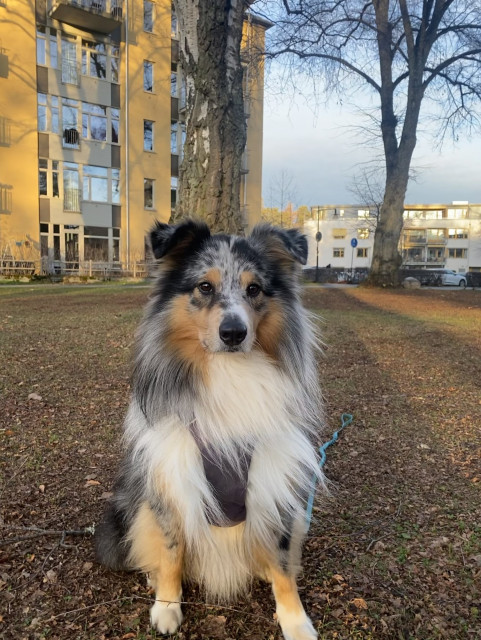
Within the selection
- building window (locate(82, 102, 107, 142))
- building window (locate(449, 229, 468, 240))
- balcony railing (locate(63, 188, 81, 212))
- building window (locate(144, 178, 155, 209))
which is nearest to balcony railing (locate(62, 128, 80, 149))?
building window (locate(82, 102, 107, 142))

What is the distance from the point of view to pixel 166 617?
7.75 feet

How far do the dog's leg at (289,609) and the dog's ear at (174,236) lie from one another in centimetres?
175

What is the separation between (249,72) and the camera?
2098cm

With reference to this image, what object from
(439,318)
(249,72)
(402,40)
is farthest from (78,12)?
(439,318)

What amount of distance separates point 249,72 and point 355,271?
65.5ft

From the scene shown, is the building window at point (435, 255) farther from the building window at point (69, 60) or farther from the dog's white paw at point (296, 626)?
the dog's white paw at point (296, 626)

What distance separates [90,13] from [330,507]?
30.2m

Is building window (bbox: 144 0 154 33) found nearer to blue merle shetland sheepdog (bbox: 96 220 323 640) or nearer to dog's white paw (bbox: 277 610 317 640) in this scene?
blue merle shetland sheepdog (bbox: 96 220 323 640)

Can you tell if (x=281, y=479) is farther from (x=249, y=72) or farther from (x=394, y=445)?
(x=249, y=72)

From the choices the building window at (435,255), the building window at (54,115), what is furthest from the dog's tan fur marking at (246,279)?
the building window at (435,255)

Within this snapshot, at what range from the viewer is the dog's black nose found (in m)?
2.39

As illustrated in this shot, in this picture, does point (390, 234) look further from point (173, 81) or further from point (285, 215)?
point (285, 215)

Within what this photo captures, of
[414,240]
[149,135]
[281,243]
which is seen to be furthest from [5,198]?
[414,240]

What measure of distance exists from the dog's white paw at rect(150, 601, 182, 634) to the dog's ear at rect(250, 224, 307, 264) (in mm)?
1948
